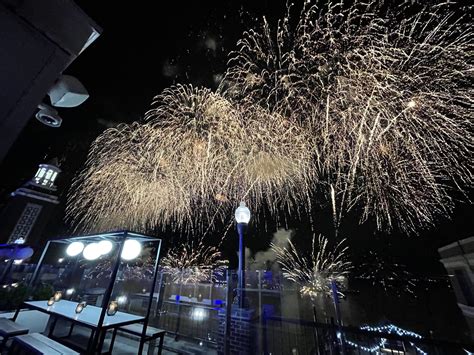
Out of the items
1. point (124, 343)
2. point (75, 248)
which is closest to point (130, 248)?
point (75, 248)

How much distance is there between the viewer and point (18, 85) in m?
1.44

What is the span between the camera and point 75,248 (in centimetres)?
694

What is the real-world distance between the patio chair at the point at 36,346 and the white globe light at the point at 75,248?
233 centimetres

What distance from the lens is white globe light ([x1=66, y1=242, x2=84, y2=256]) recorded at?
268 inches

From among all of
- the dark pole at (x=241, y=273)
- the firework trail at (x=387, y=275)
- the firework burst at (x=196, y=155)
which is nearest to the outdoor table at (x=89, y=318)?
the dark pole at (x=241, y=273)

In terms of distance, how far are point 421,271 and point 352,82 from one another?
54.9 metres

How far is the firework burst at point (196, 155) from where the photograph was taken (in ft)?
35.8

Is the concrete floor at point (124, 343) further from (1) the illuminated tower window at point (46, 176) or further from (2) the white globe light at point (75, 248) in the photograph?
(1) the illuminated tower window at point (46, 176)

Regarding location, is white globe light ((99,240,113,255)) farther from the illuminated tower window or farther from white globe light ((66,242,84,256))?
the illuminated tower window

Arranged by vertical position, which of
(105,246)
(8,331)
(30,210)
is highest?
(30,210)

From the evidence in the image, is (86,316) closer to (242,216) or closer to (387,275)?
(242,216)

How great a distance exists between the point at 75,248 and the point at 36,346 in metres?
3.16

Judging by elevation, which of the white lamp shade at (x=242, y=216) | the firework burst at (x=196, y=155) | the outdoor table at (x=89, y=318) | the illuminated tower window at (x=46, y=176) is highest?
the illuminated tower window at (x=46, y=176)

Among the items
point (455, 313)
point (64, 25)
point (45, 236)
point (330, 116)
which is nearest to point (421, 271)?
point (455, 313)
